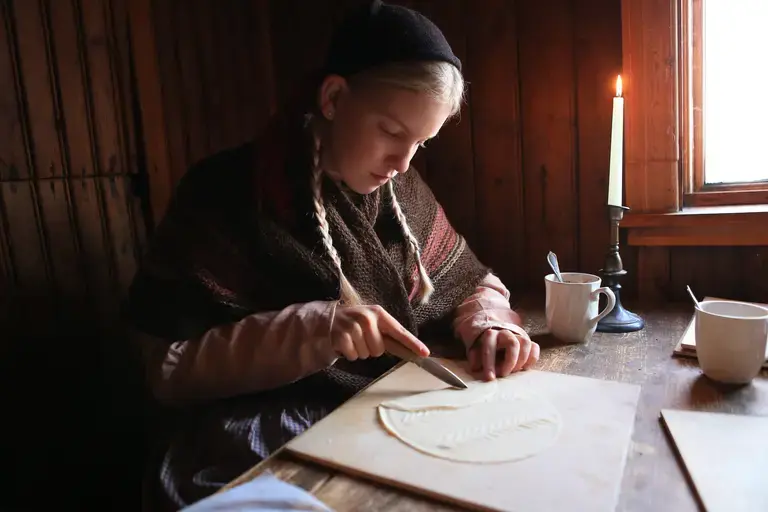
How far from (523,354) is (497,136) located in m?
0.69

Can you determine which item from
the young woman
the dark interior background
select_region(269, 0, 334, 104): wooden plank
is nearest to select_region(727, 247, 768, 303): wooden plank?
the dark interior background

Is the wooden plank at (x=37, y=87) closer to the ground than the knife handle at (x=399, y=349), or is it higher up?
higher up

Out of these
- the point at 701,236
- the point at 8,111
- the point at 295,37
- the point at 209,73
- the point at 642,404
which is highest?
the point at 295,37

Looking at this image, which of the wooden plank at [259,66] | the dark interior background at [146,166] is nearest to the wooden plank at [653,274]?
the dark interior background at [146,166]

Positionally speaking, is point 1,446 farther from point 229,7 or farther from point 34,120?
point 229,7

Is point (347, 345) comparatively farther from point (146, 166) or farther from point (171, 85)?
point (171, 85)

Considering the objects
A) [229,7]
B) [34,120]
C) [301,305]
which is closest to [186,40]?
Result: [229,7]

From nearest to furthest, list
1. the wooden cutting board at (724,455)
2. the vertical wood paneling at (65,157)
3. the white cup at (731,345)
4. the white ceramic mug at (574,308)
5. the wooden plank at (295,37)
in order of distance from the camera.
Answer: the wooden cutting board at (724,455), the white cup at (731,345), the white ceramic mug at (574,308), the vertical wood paneling at (65,157), the wooden plank at (295,37)

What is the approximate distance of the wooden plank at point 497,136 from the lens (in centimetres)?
130

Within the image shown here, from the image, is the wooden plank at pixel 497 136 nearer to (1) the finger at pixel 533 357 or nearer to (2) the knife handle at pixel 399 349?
(1) the finger at pixel 533 357

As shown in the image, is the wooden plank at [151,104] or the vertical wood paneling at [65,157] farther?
the wooden plank at [151,104]

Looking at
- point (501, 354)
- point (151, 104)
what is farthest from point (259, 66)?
point (501, 354)

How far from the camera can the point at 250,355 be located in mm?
816

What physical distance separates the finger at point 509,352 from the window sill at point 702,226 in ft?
1.75
